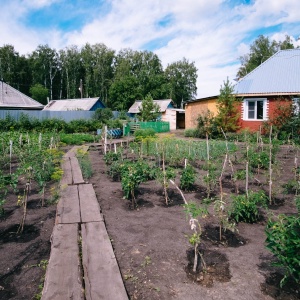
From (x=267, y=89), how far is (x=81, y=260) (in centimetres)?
1704

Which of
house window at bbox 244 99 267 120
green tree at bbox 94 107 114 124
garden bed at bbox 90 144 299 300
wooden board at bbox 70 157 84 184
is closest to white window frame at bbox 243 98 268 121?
house window at bbox 244 99 267 120

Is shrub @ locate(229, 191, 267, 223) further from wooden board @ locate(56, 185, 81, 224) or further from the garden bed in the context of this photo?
wooden board @ locate(56, 185, 81, 224)

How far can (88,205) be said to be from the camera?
15.3 ft

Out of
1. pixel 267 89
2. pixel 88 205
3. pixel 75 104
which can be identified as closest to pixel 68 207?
pixel 88 205

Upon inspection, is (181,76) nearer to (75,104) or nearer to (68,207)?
(75,104)

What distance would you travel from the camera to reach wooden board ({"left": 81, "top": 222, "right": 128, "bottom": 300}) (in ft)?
7.83

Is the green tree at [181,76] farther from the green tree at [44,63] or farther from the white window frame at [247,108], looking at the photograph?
the white window frame at [247,108]

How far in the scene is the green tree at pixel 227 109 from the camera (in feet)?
54.9

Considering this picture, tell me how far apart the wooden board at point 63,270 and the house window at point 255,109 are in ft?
53.2

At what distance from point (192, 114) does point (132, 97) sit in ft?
74.8

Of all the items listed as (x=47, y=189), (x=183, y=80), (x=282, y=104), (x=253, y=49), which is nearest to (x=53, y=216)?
(x=47, y=189)

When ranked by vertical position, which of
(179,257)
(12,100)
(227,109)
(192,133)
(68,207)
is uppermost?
(12,100)

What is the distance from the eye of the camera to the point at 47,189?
6.00 m

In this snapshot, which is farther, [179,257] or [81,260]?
[179,257]
